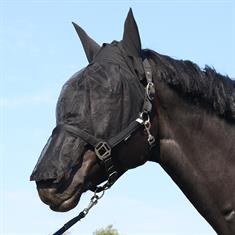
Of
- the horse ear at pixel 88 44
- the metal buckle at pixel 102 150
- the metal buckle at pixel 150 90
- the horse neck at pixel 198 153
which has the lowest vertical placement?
the horse neck at pixel 198 153

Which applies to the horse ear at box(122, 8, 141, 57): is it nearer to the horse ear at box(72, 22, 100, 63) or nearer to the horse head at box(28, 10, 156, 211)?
the horse head at box(28, 10, 156, 211)

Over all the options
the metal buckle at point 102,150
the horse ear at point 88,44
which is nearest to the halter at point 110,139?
the metal buckle at point 102,150

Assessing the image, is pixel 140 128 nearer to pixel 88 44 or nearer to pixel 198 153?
pixel 198 153

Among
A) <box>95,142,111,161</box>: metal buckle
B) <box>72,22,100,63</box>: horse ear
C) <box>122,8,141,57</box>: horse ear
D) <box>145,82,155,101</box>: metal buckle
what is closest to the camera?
<box>95,142,111,161</box>: metal buckle

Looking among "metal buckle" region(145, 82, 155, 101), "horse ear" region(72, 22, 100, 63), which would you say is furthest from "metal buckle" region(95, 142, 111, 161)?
"horse ear" region(72, 22, 100, 63)

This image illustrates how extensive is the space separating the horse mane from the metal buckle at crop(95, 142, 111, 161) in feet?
3.22

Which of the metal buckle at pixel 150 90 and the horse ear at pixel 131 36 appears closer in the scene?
Result: the metal buckle at pixel 150 90

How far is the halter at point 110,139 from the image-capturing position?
550 centimetres

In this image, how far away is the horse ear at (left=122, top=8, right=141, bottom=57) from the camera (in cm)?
602

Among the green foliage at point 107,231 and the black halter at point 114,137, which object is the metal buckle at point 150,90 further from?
the green foliage at point 107,231

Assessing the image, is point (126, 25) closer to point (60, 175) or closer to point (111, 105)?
point (111, 105)

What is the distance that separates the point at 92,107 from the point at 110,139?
0.34 m

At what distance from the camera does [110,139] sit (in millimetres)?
5609

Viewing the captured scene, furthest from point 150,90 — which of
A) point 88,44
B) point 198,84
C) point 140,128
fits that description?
point 88,44
